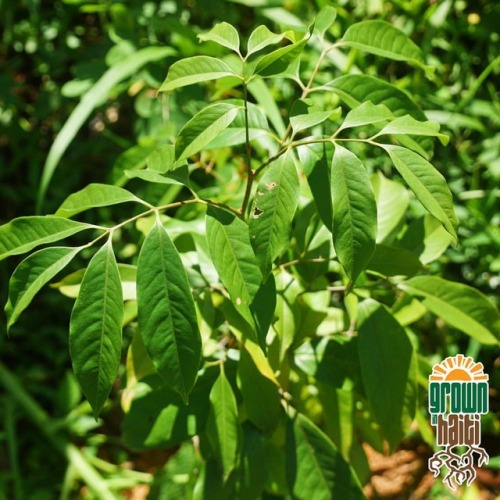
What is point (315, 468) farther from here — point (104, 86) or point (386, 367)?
point (104, 86)

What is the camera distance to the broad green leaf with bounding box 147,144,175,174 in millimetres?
814

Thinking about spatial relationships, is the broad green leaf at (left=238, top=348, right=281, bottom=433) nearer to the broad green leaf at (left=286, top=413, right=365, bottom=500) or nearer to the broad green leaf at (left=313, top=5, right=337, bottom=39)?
the broad green leaf at (left=286, top=413, right=365, bottom=500)

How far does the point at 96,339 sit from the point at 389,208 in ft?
1.70

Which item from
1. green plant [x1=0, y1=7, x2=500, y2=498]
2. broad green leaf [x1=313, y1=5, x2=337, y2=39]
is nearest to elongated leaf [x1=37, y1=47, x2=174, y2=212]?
green plant [x1=0, y1=7, x2=500, y2=498]

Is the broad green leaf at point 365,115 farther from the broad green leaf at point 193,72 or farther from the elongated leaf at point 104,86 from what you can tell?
the elongated leaf at point 104,86

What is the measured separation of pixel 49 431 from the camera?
1.59 metres

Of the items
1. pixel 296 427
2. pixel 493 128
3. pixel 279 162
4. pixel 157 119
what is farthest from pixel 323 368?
pixel 493 128

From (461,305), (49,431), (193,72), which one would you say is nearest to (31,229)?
(193,72)

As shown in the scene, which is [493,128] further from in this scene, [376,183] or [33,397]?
[33,397]

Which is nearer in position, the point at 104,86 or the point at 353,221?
the point at 353,221

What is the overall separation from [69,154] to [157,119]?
52cm

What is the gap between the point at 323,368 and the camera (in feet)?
3.08

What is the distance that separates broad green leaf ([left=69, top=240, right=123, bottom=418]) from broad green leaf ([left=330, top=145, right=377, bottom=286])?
256mm

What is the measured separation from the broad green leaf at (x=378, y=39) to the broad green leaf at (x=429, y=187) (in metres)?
0.26
